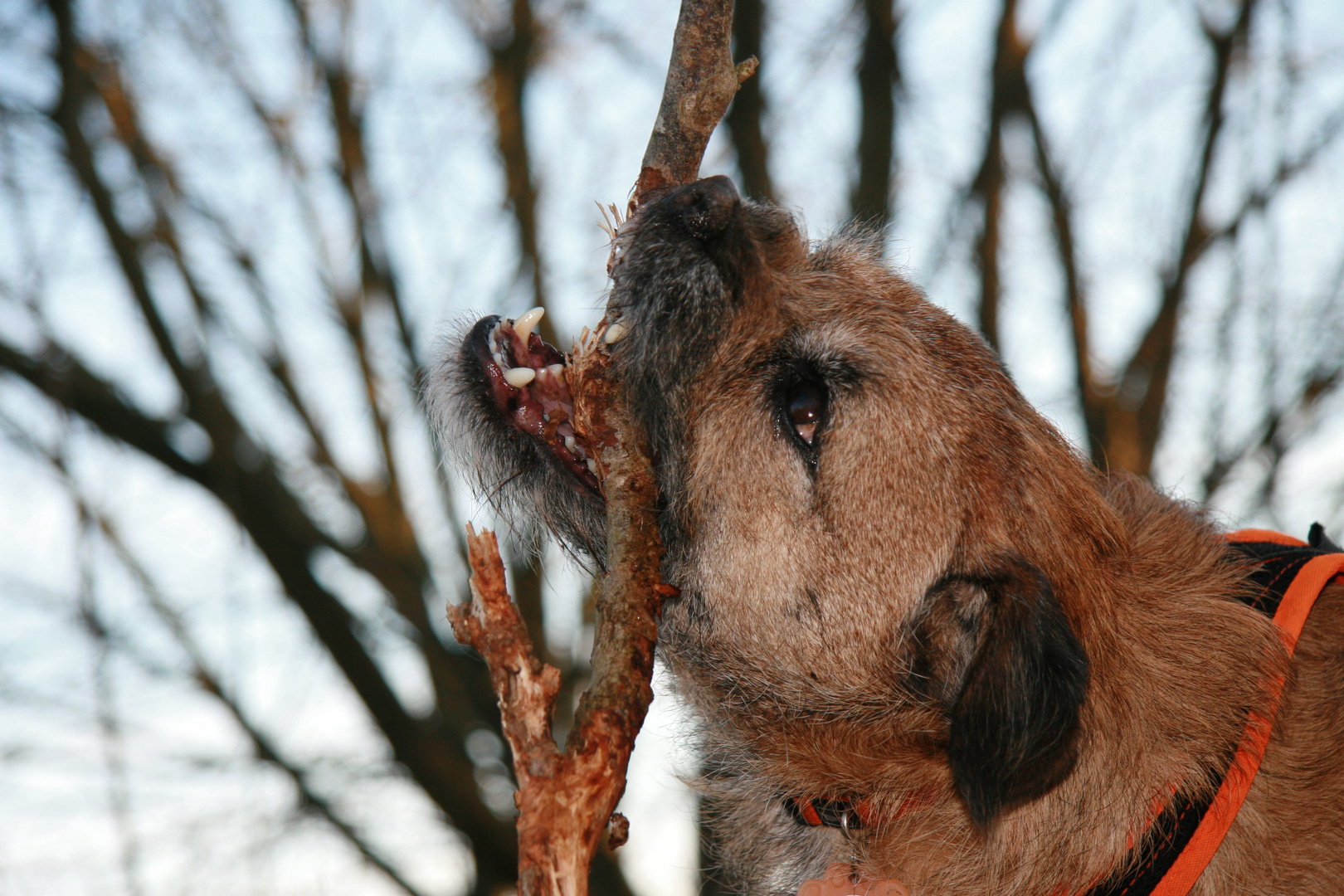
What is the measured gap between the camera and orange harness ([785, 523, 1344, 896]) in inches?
77.0

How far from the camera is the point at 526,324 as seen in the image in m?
2.28

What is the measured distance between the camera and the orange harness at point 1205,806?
196cm

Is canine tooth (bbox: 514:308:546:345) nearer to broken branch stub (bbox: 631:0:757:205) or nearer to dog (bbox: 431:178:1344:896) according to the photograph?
dog (bbox: 431:178:1344:896)

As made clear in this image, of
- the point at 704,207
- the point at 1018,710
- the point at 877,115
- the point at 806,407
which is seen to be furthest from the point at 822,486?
the point at 877,115

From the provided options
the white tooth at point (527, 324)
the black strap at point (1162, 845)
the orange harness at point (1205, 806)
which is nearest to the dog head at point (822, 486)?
the white tooth at point (527, 324)

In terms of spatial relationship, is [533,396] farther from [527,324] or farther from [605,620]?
[605,620]

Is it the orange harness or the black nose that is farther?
the black nose

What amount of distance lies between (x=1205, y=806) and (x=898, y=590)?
786 millimetres

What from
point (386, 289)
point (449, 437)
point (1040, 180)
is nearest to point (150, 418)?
point (386, 289)

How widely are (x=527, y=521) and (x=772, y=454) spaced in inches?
30.0

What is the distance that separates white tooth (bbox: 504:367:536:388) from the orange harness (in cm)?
122

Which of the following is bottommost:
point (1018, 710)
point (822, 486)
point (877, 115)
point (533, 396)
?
point (1018, 710)

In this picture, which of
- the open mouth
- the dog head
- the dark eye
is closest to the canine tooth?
the open mouth

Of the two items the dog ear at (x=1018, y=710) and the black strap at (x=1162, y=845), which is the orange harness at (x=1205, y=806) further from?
the dog ear at (x=1018, y=710)
